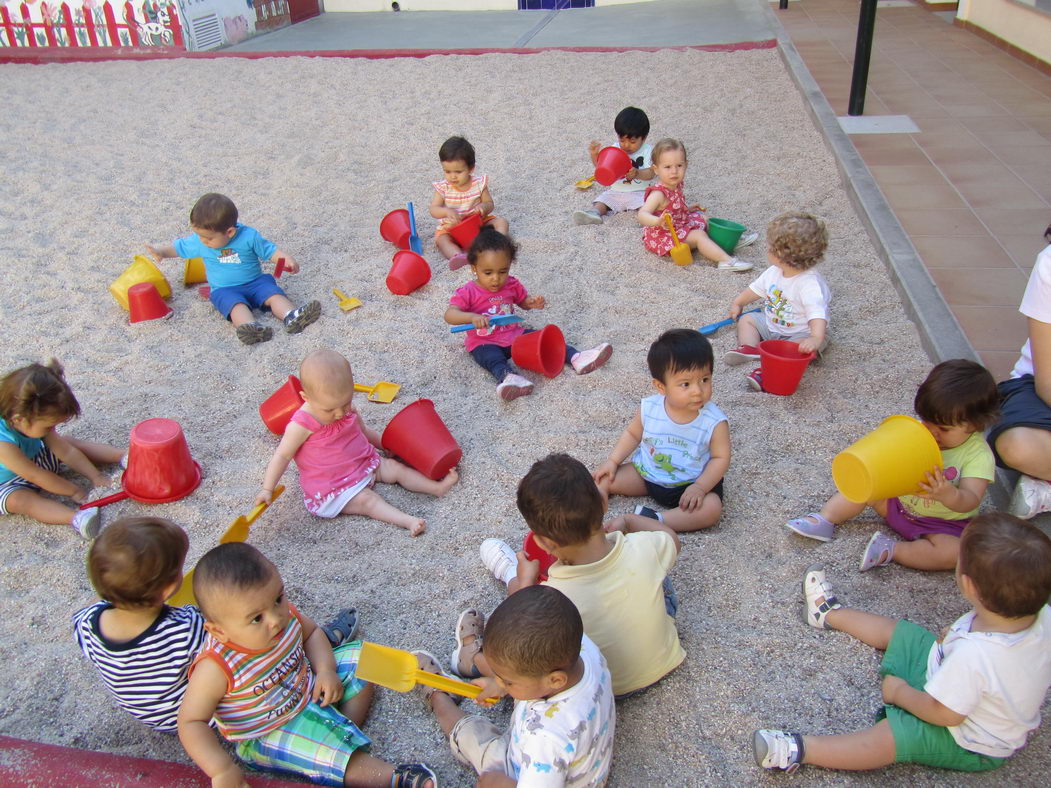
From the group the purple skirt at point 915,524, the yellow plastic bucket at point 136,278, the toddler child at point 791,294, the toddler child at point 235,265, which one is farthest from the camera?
the yellow plastic bucket at point 136,278

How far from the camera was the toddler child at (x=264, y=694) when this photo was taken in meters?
1.68

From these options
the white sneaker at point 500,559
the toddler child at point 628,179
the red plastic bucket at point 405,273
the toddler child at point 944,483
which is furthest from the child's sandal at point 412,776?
the toddler child at point 628,179

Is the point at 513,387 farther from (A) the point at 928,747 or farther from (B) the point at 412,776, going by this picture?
(A) the point at 928,747

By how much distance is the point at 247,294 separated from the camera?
3771 mm

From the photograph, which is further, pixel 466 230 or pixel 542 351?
pixel 466 230

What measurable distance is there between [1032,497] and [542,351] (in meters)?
1.66

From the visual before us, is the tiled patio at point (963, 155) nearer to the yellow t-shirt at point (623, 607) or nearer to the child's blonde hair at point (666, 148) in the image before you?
the child's blonde hair at point (666, 148)

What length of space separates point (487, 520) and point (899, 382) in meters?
1.56

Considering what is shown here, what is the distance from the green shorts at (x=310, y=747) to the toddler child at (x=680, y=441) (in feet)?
3.07

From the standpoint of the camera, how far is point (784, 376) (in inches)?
113

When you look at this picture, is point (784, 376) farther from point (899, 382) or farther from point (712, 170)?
point (712, 170)

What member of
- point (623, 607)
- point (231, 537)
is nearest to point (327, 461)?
point (231, 537)

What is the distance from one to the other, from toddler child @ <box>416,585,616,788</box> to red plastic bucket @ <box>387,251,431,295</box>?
239cm

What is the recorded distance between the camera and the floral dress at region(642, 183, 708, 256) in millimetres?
3986
